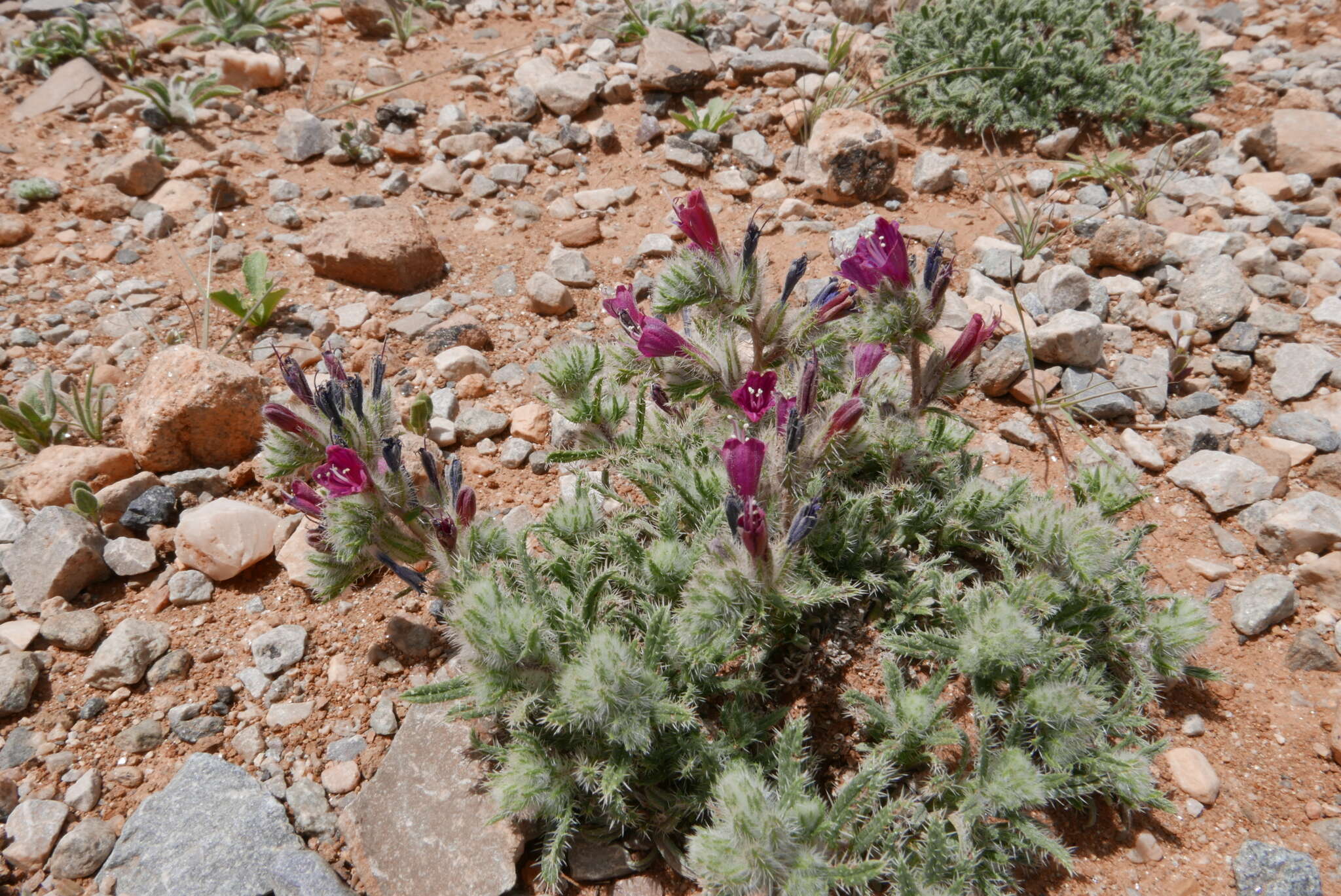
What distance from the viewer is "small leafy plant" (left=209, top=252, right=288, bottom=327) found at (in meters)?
4.59

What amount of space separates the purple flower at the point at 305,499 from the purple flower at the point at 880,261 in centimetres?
218

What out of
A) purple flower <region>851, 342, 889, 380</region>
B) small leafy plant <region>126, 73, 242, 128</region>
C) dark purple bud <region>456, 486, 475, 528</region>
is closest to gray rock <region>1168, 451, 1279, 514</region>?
purple flower <region>851, 342, 889, 380</region>

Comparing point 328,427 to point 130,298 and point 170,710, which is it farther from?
point 130,298

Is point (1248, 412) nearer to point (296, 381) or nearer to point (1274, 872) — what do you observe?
point (1274, 872)

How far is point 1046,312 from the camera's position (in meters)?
4.61

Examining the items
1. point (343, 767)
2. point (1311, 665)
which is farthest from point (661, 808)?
point (1311, 665)

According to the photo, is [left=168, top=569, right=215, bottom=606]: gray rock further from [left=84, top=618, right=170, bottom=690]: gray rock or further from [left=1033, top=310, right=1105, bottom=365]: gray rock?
[left=1033, top=310, right=1105, bottom=365]: gray rock

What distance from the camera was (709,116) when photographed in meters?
5.86

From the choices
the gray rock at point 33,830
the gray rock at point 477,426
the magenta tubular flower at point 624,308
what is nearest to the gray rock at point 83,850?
the gray rock at point 33,830

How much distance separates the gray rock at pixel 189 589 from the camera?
3516mm

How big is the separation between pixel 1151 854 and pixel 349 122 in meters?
6.28

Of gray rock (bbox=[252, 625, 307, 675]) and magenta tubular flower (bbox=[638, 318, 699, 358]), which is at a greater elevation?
magenta tubular flower (bbox=[638, 318, 699, 358])

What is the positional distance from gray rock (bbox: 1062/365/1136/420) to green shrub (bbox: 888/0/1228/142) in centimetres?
237

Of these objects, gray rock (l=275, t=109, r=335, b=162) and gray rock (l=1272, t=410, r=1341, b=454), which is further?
gray rock (l=275, t=109, r=335, b=162)
